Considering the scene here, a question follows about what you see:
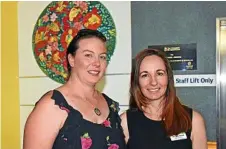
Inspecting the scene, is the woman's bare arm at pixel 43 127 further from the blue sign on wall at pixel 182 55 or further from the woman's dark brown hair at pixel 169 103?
the blue sign on wall at pixel 182 55

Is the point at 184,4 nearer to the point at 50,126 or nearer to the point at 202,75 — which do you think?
the point at 202,75

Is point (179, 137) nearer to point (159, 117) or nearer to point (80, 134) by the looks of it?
point (159, 117)

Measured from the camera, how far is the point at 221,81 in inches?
107

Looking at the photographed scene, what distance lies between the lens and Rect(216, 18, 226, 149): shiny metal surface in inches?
106

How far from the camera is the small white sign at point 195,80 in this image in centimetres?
271

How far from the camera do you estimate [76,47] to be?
1650mm

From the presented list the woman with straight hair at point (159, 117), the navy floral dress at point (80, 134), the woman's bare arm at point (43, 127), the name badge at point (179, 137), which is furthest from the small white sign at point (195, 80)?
the woman's bare arm at point (43, 127)

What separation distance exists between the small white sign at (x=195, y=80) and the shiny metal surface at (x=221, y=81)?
52 millimetres

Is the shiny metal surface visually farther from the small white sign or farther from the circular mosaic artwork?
the circular mosaic artwork

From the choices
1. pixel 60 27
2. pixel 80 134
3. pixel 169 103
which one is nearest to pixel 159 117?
pixel 169 103

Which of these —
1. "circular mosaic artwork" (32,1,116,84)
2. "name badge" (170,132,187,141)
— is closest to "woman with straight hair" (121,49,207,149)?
"name badge" (170,132,187,141)

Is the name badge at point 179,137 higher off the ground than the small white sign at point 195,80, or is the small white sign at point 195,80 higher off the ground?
the small white sign at point 195,80

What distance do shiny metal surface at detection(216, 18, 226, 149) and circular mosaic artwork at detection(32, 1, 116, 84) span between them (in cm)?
96

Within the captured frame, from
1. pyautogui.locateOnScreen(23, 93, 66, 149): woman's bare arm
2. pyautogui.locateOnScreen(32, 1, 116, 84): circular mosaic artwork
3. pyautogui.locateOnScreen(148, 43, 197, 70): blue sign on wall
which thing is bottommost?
pyautogui.locateOnScreen(23, 93, 66, 149): woman's bare arm
